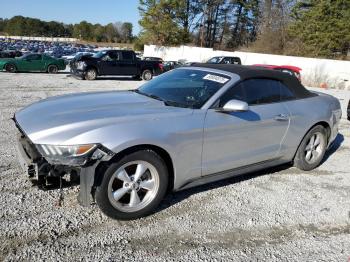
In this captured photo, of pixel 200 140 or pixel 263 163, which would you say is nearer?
pixel 200 140

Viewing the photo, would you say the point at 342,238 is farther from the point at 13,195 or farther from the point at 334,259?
the point at 13,195

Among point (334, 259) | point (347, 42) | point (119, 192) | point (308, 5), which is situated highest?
point (308, 5)

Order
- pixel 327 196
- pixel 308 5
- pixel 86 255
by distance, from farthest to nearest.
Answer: pixel 308 5
pixel 327 196
pixel 86 255

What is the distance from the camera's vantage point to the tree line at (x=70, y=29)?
125 metres

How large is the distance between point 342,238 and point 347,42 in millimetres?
37973

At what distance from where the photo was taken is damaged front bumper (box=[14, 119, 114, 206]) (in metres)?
3.21

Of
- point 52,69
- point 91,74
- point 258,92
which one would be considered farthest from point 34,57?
point 258,92

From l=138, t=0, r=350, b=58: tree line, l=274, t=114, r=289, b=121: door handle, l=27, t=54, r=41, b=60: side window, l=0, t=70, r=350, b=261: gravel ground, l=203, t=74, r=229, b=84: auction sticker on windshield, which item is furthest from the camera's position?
l=138, t=0, r=350, b=58: tree line

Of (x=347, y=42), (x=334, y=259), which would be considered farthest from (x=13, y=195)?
(x=347, y=42)

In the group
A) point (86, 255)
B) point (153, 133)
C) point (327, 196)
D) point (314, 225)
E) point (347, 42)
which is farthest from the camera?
point (347, 42)

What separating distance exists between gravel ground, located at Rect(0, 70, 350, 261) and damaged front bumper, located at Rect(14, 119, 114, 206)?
1.33 feet

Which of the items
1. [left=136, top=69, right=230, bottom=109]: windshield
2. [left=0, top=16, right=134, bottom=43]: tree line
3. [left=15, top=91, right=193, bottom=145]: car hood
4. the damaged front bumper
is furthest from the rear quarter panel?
[left=0, top=16, right=134, bottom=43]: tree line

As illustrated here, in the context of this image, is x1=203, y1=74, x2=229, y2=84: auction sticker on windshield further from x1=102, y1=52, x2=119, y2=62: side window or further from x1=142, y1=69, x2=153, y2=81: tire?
x1=142, y1=69, x2=153, y2=81: tire

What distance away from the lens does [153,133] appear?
347 cm
